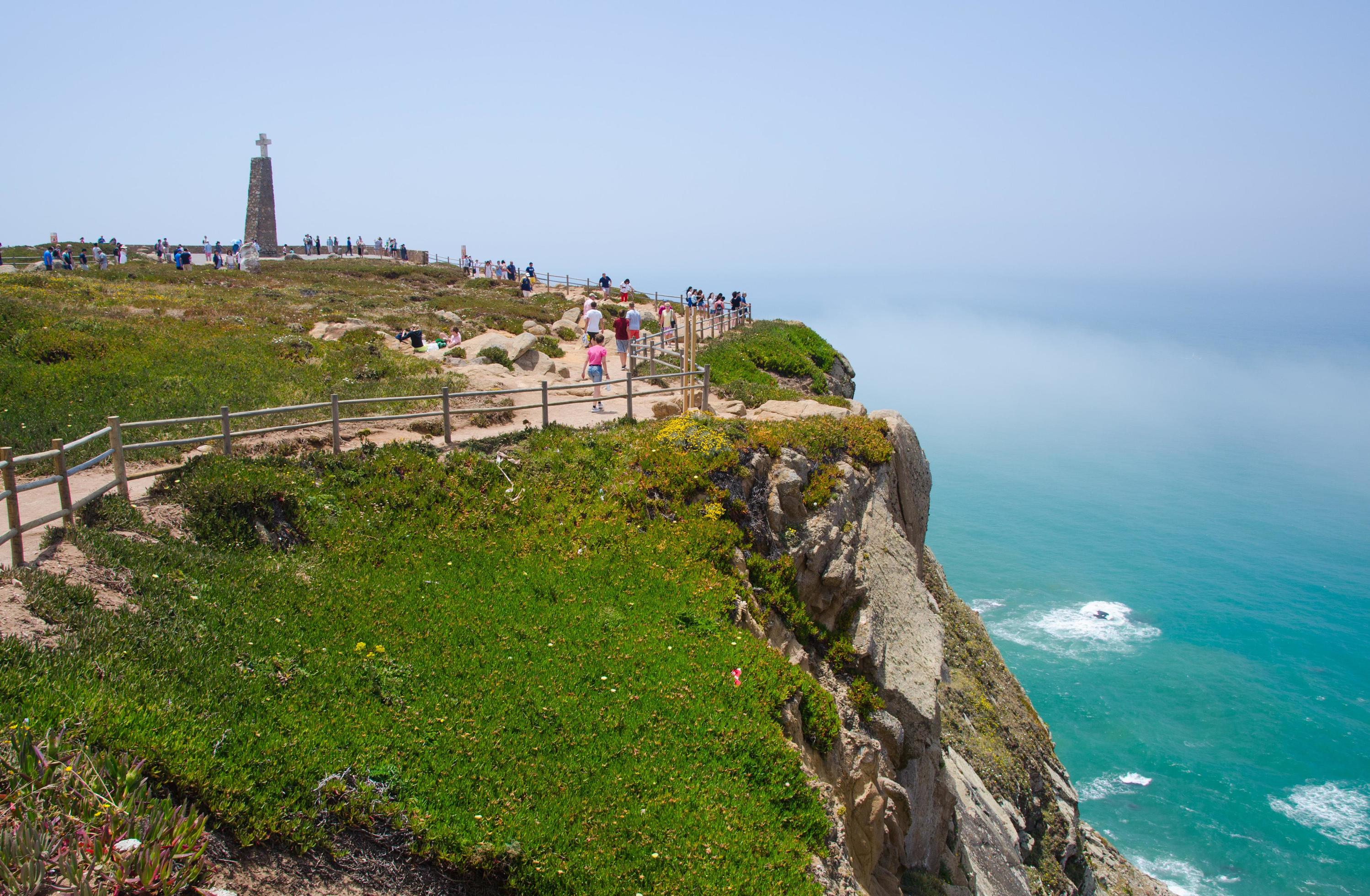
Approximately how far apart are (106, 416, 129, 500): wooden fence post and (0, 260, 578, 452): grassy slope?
4.86 metres

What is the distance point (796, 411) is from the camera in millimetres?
23031

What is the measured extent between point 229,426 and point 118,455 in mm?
2680

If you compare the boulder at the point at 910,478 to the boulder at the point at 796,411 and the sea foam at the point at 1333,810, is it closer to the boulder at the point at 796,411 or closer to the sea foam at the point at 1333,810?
the boulder at the point at 796,411

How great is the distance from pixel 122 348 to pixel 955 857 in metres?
25.5

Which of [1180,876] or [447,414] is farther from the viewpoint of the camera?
[1180,876]

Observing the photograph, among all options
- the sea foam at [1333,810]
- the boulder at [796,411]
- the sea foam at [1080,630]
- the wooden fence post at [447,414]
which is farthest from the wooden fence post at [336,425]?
the sea foam at [1080,630]

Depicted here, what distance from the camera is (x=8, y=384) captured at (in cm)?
1948

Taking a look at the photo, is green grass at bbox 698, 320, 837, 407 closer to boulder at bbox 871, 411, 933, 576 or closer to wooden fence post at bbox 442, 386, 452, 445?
boulder at bbox 871, 411, 933, 576

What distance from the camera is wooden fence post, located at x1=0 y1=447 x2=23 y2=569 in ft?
32.9

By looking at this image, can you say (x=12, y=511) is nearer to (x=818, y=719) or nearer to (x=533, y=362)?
(x=818, y=719)

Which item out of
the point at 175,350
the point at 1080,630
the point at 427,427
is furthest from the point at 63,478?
the point at 1080,630

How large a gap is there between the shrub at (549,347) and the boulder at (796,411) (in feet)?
43.3

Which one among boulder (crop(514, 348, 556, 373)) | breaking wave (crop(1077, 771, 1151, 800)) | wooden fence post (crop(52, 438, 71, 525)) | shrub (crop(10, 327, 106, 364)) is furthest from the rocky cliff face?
shrub (crop(10, 327, 106, 364))

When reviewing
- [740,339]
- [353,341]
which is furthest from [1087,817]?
A: [353,341]
